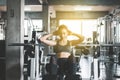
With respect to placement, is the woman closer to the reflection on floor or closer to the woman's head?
the woman's head

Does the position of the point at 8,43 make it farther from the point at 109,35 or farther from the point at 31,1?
the point at 109,35

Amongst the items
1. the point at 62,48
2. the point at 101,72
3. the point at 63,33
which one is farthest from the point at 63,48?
the point at 101,72

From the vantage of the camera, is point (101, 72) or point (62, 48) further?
point (101, 72)

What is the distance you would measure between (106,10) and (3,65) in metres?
11.8

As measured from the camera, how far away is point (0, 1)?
41.6 feet

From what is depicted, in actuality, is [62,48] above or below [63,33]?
below

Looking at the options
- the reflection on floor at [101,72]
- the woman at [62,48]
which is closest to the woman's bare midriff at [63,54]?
the woman at [62,48]

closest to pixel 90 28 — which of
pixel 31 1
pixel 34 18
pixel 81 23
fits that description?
pixel 81 23

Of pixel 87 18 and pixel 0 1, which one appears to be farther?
pixel 87 18

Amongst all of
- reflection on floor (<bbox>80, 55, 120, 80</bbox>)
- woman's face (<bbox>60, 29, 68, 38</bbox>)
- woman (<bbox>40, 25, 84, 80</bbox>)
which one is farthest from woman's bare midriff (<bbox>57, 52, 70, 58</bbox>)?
reflection on floor (<bbox>80, 55, 120, 80</bbox>)

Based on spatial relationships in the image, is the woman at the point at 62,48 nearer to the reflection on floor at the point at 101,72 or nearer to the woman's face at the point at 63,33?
the woman's face at the point at 63,33

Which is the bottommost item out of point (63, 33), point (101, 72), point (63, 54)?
point (101, 72)

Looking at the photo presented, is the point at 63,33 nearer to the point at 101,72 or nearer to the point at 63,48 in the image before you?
the point at 63,48

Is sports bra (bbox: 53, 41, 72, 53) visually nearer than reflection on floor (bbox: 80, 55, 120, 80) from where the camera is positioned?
Yes
